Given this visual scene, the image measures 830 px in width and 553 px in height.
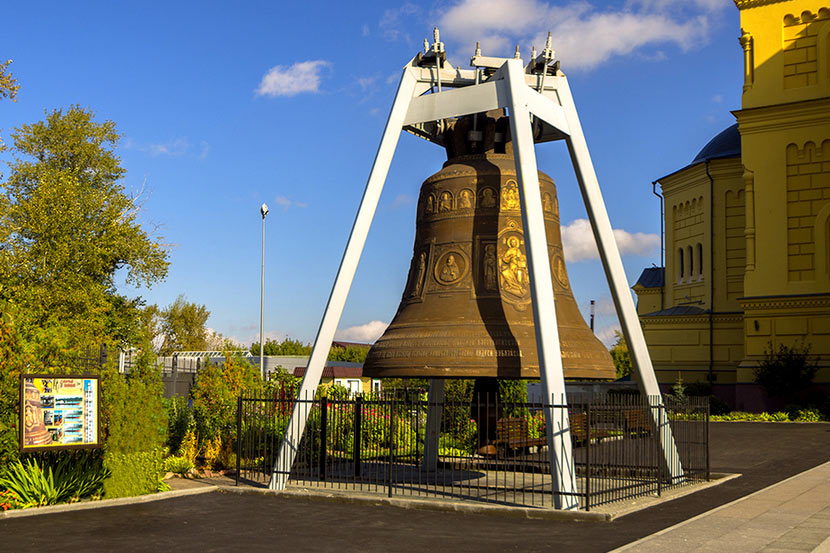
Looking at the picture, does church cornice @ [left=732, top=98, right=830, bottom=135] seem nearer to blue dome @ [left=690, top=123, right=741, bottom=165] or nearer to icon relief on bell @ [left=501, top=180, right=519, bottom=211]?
blue dome @ [left=690, top=123, right=741, bottom=165]

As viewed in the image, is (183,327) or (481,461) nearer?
(481,461)

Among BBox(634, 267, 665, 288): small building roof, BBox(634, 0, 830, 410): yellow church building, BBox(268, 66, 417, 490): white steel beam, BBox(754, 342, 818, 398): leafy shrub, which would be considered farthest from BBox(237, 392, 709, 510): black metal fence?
BBox(634, 267, 665, 288): small building roof

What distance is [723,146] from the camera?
45594mm

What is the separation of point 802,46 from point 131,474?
3274 centimetres

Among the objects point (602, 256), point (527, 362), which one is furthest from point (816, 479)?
point (527, 362)

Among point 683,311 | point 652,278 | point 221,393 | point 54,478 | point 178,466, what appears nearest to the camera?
point 54,478

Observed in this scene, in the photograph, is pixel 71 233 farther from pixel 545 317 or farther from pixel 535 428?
pixel 545 317

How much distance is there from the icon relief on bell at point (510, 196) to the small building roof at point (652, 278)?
40036mm

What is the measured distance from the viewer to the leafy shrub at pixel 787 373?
33250mm

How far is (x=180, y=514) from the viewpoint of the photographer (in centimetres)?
1188

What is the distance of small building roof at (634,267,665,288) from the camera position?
5056cm

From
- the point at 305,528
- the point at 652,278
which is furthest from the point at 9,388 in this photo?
the point at 652,278

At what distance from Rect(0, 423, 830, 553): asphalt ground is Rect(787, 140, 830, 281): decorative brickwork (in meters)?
23.8

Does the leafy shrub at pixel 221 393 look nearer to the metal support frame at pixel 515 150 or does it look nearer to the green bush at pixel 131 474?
the green bush at pixel 131 474
